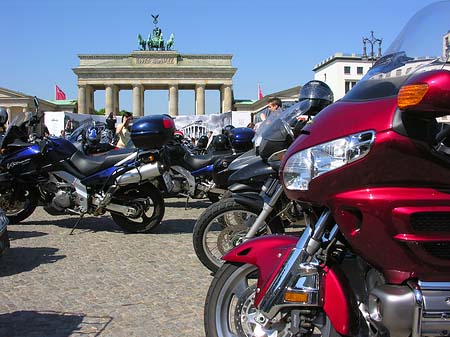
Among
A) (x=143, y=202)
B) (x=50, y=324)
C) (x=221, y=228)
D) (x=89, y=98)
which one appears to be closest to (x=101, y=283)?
(x=50, y=324)

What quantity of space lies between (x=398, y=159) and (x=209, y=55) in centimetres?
7150

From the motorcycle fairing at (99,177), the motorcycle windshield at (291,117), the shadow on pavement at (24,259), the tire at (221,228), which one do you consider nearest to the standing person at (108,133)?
the motorcycle fairing at (99,177)

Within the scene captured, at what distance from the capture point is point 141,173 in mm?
5551

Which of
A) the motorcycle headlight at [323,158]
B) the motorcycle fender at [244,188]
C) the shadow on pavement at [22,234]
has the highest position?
the motorcycle headlight at [323,158]

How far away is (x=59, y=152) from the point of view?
6.03m

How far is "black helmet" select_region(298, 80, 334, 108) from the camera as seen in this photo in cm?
346

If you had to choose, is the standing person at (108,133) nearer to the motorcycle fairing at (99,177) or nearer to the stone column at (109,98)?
the motorcycle fairing at (99,177)

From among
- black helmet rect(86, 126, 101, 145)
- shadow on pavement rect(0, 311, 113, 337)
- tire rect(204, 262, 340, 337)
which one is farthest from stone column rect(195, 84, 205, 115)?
tire rect(204, 262, 340, 337)

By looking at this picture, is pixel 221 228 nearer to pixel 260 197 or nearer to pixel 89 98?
pixel 260 197

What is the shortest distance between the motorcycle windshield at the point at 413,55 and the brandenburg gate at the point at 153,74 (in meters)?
69.7

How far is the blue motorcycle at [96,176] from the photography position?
220 inches

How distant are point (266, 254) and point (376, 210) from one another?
59cm

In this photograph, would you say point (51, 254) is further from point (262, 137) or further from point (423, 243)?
point (423, 243)

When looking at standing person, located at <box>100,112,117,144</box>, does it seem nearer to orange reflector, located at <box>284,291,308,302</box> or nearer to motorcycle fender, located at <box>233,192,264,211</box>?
motorcycle fender, located at <box>233,192,264,211</box>
